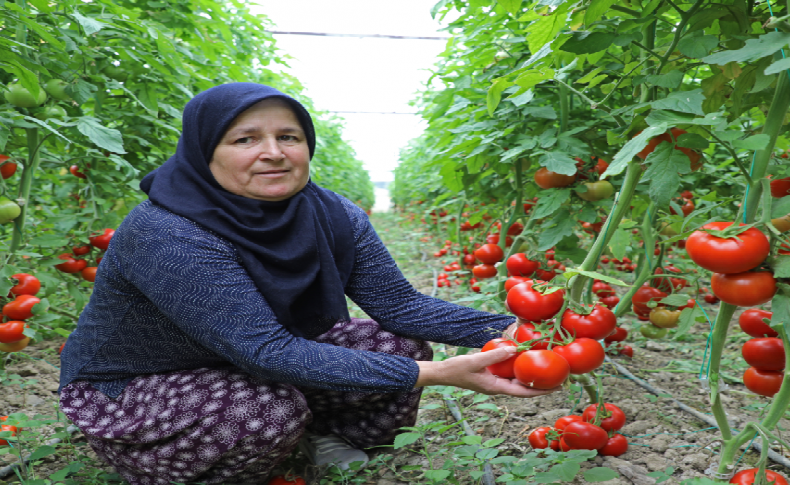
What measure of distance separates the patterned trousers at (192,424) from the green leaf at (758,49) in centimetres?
129

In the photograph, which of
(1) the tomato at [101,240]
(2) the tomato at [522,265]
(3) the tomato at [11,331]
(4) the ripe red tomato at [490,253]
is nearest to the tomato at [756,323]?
(2) the tomato at [522,265]

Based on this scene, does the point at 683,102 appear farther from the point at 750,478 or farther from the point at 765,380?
the point at 750,478

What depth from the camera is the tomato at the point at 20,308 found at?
2086 millimetres

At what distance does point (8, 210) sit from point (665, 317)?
8.04 feet

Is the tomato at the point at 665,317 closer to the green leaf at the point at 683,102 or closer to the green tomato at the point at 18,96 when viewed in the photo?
the green leaf at the point at 683,102

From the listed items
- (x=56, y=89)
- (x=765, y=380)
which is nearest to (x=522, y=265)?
(x=765, y=380)

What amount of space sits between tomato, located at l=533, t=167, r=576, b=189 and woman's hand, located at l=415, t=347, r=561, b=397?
0.83 m

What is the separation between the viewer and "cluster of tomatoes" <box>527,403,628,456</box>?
5.32 feet

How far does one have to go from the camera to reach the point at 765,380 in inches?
48.0

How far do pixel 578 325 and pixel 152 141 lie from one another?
8.01ft

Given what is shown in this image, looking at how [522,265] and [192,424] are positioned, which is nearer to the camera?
[192,424]

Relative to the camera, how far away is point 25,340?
2.12 m

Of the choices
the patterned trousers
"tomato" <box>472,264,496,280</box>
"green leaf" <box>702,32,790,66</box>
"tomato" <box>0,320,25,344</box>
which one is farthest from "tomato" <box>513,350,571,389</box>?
"tomato" <box>0,320,25,344</box>

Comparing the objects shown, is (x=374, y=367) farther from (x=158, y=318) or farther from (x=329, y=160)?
(x=329, y=160)
